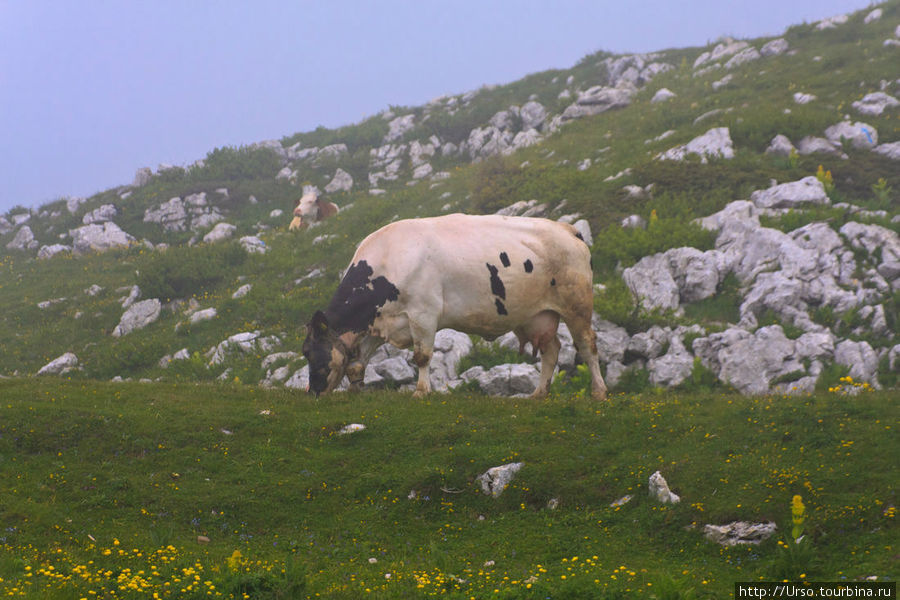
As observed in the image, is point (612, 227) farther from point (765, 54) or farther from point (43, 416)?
point (765, 54)

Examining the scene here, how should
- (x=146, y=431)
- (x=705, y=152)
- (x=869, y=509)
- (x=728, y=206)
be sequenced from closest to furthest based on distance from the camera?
(x=869, y=509)
(x=146, y=431)
(x=728, y=206)
(x=705, y=152)

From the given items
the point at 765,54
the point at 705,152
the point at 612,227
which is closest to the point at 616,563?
the point at 612,227

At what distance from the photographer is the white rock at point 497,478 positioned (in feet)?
40.4

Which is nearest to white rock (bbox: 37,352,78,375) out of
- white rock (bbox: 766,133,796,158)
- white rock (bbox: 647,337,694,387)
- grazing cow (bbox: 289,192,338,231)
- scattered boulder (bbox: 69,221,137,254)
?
grazing cow (bbox: 289,192,338,231)

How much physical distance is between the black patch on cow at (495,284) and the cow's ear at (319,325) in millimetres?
4013

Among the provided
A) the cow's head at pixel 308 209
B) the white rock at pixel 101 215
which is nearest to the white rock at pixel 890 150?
the cow's head at pixel 308 209

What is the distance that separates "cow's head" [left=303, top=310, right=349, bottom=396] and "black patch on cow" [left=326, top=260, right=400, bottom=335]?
0.22m

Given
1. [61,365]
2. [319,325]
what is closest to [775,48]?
[319,325]

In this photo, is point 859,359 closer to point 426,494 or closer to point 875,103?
point 426,494

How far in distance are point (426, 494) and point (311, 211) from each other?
31909mm

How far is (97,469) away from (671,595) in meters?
9.96

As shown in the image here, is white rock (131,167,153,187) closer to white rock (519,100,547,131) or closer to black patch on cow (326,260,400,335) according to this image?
white rock (519,100,547,131)

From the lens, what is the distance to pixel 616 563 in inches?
383

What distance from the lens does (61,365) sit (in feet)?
88.5
